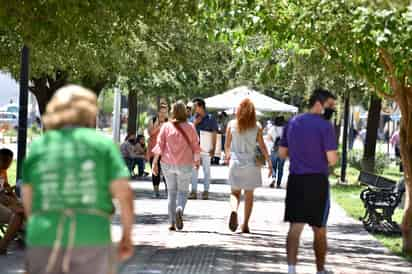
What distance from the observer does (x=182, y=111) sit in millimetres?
14664

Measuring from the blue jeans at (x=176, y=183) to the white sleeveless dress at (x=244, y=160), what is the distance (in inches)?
27.1

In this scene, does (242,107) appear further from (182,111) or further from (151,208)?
(151,208)

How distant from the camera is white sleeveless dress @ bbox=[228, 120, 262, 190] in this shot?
1396 centimetres

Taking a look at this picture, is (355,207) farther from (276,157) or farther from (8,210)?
(8,210)

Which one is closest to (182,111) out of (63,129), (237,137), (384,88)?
(237,137)

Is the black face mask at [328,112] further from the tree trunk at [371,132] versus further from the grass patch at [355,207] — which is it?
the tree trunk at [371,132]

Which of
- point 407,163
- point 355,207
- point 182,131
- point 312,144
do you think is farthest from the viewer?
point 355,207

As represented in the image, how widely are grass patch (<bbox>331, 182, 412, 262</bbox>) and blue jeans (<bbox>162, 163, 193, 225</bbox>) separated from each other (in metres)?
2.76

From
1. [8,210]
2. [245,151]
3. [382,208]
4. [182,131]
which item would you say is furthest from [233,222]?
[8,210]

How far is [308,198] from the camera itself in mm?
9891

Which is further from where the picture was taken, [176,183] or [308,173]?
[176,183]

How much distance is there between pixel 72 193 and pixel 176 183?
29.1 feet

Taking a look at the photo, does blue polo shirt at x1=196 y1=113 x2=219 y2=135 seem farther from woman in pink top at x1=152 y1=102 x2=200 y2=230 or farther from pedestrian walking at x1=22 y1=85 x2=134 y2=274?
pedestrian walking at x1=22 y1=85 x2=134 y2=274

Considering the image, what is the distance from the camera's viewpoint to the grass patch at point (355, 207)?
14.3 metres
